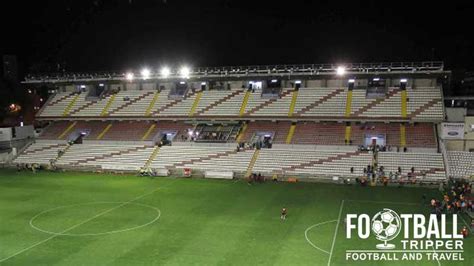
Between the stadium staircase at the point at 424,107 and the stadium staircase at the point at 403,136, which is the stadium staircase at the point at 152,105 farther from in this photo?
the stadium staircase at the point at 424,107

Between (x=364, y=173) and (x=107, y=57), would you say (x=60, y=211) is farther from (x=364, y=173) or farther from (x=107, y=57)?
(x=107, y=57)

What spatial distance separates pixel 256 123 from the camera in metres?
48.6

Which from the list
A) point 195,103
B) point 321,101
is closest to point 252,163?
point 321,101

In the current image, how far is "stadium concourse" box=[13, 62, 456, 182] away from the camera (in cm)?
4066

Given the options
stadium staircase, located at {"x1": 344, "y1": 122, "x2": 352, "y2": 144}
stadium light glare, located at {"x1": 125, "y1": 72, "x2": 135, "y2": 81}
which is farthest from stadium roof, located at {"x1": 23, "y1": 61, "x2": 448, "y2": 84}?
stadium staircase, located at {"x1": 344, "y1": 122, "x2": 352, "y2": 144}

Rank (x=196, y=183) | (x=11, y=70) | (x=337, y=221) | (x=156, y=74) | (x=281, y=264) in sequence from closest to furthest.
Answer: (x=281, y=264)
(x=337, y=221)
(x=196, y=183)
(x=156, y=74)
(x=11, y=70)

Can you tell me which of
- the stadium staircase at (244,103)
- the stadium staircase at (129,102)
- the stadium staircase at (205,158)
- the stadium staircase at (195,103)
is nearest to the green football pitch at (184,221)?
the stadium staircase at (205,158)

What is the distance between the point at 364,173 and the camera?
123ft

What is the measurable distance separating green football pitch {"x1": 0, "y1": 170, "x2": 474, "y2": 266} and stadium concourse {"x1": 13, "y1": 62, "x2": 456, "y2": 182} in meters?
5.03

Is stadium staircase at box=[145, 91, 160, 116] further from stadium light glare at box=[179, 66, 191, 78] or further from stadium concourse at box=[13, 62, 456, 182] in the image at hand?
stadium light glare at box=[179, 66, 191, 78]

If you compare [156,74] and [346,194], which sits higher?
[156,74]

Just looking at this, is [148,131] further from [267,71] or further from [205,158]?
[267,71]

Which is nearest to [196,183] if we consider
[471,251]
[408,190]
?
[408,190]

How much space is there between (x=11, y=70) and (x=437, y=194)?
51.9m
